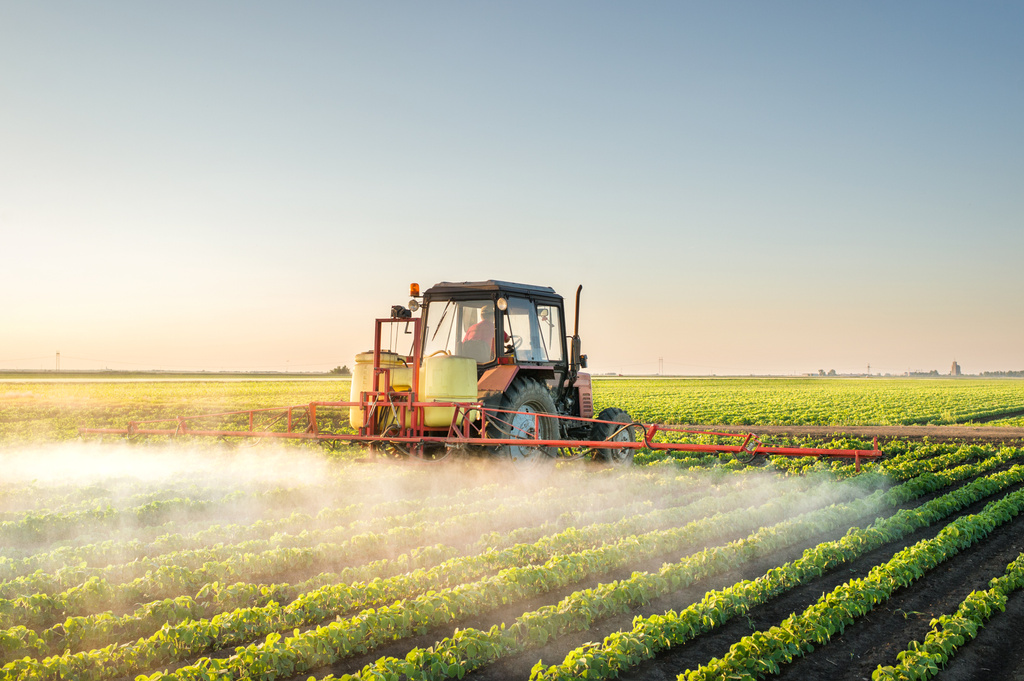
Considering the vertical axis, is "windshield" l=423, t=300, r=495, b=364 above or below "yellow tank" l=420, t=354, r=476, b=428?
above

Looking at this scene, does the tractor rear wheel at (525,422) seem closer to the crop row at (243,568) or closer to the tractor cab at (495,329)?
the tractor cab at (495,329)

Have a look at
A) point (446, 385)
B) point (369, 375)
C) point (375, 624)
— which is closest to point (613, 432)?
point (446, 385)

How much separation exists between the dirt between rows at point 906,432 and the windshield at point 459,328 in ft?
46.8

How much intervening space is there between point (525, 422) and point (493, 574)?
13.5 feet

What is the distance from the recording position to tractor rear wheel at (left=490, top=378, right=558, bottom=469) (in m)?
10.4

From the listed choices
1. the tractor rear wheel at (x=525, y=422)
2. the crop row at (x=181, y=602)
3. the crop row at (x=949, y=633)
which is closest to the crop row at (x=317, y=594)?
the crop row at (x=181, y=602)

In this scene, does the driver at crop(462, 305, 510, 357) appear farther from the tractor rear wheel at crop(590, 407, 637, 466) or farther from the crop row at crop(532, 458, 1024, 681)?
the crop row at crop(532, 458, 1024, 681)

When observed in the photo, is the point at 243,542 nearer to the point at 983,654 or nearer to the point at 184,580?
the point at 184,580

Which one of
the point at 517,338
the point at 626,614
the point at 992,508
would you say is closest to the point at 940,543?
the point at 992,508

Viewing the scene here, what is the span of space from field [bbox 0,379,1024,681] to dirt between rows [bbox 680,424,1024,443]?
1071cm

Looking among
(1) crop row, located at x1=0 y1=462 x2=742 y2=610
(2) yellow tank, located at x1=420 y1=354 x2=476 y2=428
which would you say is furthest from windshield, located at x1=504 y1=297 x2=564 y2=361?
(1) crop row, located at x1=0 y1=462 x2=742 y2=610

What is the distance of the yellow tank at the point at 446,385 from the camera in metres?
10.1

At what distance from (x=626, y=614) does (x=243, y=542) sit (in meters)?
3.92

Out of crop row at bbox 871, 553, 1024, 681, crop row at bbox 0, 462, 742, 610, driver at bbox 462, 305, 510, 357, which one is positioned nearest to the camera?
crop row at bbox 871, 553, 1024, 681
